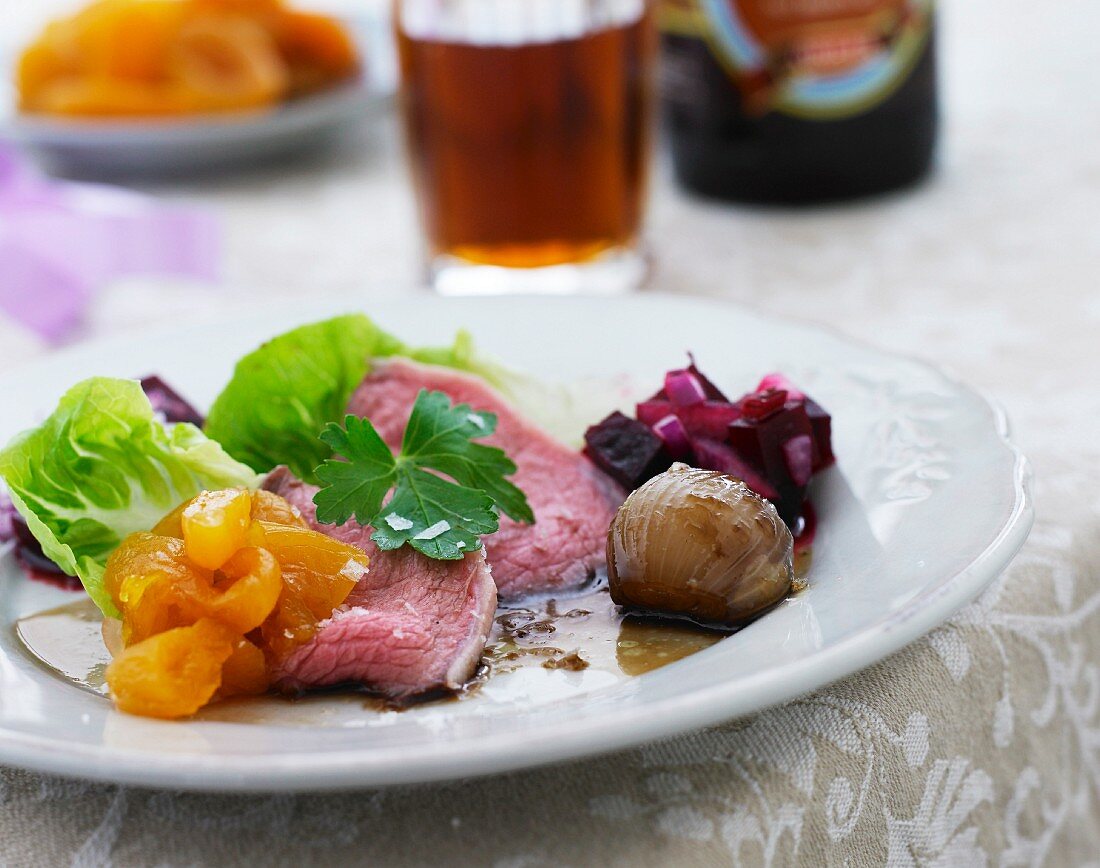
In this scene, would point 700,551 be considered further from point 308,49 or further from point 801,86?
point 308,49

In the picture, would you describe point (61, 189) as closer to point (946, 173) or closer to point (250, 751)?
point (946, 173)

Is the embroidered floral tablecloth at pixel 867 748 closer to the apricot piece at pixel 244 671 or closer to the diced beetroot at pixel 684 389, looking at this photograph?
the apricot piece at pixel 244 671

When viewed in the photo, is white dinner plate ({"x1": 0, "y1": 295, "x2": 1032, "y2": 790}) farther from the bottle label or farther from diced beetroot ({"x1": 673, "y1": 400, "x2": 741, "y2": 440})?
the bottle label

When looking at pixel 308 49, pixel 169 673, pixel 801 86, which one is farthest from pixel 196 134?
pixel 169 673

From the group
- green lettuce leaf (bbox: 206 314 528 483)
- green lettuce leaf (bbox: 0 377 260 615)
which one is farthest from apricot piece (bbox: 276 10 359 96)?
green lettuce leaf (bbox: 0 377 260 615)

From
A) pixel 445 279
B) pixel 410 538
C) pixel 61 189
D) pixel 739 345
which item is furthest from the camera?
pixel 61 189

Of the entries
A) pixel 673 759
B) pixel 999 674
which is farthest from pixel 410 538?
pixel 999 674
